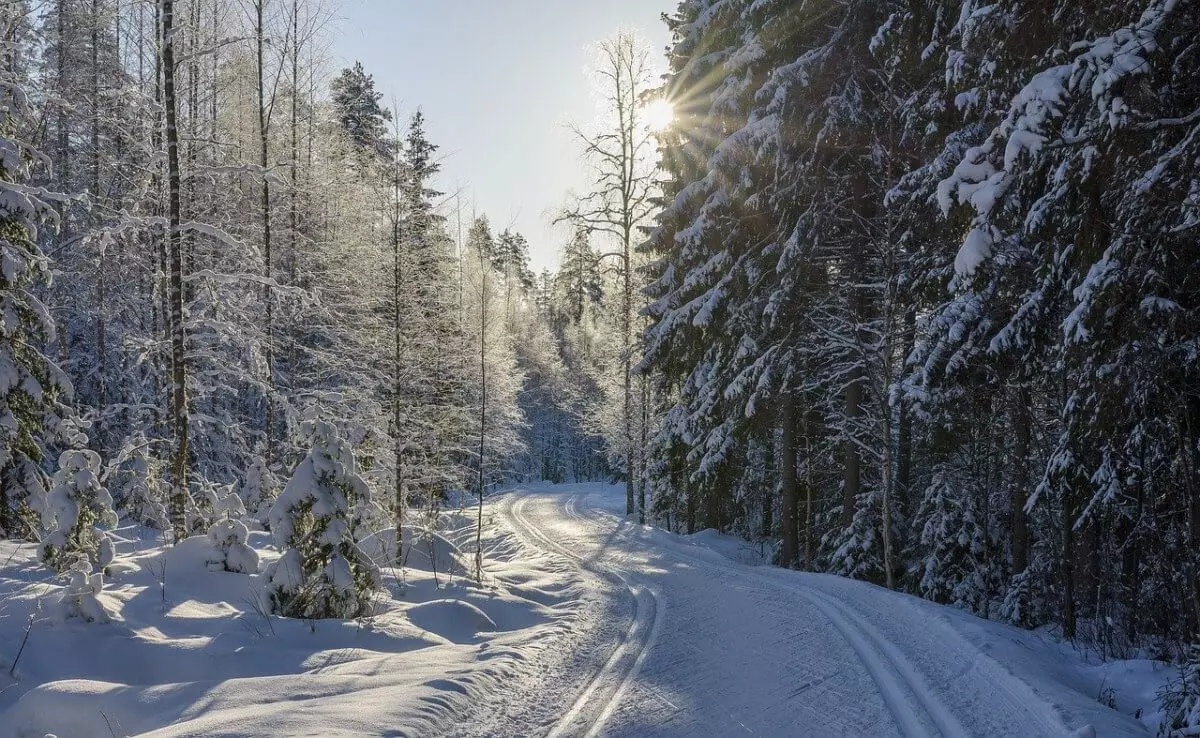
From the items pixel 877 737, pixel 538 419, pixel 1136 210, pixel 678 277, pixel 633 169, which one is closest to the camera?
pixel 877 737

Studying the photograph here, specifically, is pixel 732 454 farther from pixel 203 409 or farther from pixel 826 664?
pixel 203 409

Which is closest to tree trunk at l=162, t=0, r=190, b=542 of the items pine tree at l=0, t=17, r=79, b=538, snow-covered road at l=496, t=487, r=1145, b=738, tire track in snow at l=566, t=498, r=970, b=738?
pine tree at l=0, t=17, r=79, b=538

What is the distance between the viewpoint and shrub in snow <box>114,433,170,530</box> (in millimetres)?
12094

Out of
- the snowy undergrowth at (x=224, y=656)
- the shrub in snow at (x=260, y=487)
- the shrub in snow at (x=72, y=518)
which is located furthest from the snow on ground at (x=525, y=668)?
the shrub in snow at (x=260, y=487)

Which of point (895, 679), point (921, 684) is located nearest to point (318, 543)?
point (895, 679)

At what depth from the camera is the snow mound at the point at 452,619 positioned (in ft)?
30.0

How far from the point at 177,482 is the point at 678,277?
52.3ft

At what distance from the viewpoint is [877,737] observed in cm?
564

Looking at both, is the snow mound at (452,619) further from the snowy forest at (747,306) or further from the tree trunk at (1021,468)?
the tree trunk at (1021,468)

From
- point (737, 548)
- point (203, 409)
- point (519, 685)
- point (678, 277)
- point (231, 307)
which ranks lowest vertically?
point (737, 548)

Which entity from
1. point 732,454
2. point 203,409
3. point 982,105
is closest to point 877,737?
point 982,105

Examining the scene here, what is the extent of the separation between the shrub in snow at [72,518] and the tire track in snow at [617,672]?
596cm

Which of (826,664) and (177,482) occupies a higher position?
(177,482)

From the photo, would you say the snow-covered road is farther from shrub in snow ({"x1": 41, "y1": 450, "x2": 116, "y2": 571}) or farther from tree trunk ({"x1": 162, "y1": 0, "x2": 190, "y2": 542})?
tree trunk ({"x1": 162, "y1": 0, "x2": 190, "y2": 542})
